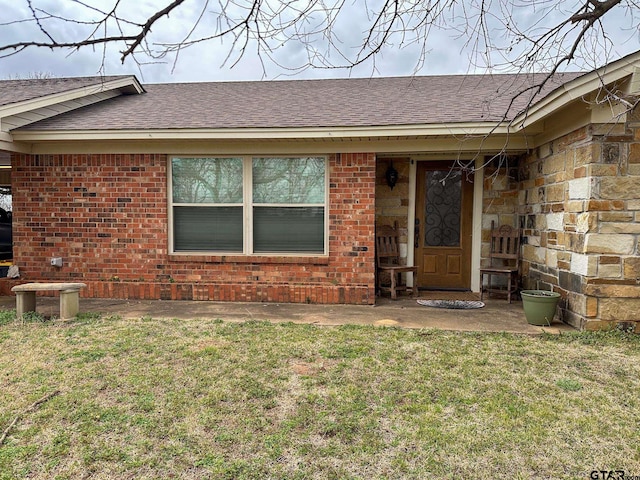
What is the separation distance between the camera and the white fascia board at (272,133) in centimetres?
560

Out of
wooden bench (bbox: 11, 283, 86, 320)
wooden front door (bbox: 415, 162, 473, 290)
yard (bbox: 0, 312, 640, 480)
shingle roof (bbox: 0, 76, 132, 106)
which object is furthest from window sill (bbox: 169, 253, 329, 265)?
shingle roof (bbox: 0, 76, 132, 106)

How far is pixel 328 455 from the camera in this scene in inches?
95.1

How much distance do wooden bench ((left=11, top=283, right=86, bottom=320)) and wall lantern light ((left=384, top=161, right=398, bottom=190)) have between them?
15.7 feet

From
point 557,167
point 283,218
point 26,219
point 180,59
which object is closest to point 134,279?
point 26,219

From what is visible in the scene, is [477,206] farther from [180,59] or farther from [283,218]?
[180,59]

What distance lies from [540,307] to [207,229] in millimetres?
4599

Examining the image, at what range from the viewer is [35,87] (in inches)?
295

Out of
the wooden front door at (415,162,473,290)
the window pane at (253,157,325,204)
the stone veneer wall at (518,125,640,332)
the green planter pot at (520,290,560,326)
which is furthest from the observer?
the wooden front door at (415,162,473,290)

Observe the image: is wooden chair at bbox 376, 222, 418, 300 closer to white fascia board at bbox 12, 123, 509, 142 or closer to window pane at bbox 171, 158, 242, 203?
white fascia board at bbox 12, 123, 509, 142

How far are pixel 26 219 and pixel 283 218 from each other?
156 inches

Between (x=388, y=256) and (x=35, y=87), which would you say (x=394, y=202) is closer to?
(x=388, y=256)

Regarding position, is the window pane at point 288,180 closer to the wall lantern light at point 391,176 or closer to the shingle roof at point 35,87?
the wall lantern light at point 391,176

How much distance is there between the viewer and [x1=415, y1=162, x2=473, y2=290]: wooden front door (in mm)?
7320

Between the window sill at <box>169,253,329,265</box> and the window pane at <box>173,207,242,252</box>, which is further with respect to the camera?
the window pane at <box>173,207,242,252</box>
